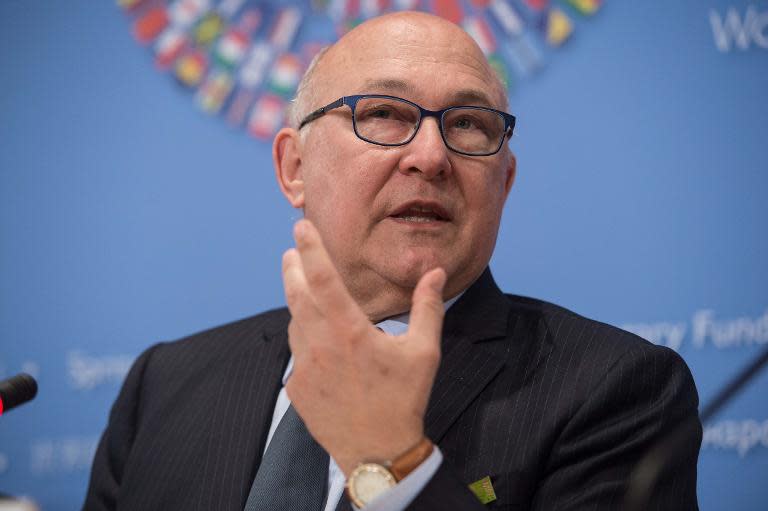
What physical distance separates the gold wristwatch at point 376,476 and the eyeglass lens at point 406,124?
71 cm

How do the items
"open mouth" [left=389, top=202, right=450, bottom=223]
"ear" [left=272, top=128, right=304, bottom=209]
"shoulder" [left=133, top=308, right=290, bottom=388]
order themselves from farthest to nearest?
"shoulder" [left=133, top=308, right=290, bottom=388]
"ear" [left=272, top=128, right=304, bottom=209]
"open mouth" [left=389, top=202, right=450, bottom=223]

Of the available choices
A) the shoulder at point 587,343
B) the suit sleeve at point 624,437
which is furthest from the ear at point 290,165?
the suit sleeve at point 624,437

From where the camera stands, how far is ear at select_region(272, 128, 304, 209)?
181cm

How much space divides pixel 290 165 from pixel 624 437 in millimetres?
933

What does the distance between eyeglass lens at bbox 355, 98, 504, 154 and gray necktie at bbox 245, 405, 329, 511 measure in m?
→ 0.59

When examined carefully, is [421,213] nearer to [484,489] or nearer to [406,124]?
[406,124]

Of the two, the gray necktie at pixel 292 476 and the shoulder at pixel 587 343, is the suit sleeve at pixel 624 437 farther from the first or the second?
the gray necktie at pixel 292 476

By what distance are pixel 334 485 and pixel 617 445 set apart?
19.8 inches

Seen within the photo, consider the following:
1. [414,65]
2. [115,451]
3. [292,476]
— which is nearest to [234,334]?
[115,451]

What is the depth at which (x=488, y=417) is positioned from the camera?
1.47m

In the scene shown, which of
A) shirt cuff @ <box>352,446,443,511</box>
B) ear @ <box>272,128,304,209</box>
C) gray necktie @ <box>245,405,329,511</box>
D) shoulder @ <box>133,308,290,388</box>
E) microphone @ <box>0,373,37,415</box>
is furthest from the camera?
shoulder @ <box>133,308,290,388</box>

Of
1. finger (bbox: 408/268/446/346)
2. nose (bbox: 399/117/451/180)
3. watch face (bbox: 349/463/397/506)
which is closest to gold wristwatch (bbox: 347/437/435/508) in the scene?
watch face (bbox: 349/463/397/506)

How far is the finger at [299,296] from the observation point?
44.8 inches

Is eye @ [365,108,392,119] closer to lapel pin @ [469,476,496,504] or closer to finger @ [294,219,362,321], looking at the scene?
finger @ [294,219,362,321]
